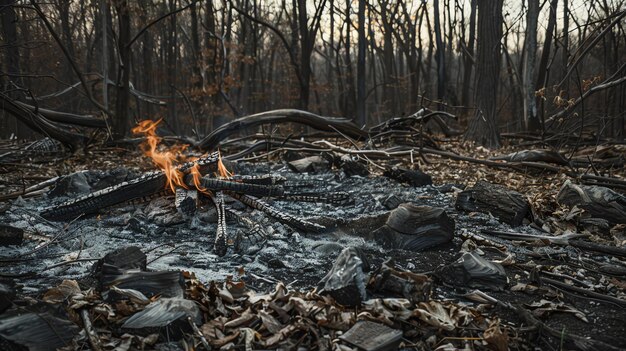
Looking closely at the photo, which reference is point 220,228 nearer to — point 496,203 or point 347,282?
point 347,282

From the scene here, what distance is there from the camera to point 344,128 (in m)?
8.80

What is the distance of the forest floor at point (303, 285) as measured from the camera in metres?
2.04

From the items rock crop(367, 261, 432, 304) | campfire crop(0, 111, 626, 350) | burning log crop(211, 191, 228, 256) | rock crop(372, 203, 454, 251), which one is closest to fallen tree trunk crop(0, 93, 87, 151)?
campfire crop(0, 111, 626, 350)

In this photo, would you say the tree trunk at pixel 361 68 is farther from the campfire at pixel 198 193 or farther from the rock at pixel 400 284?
the rock at pixel 400 284

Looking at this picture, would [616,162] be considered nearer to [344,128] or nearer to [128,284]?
[344,128]

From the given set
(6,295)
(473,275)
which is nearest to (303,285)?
(473,275)

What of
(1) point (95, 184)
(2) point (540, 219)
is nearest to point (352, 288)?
(2) point (540, 219)

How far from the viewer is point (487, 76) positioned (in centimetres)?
857

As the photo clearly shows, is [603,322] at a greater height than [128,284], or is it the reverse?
[128,284]

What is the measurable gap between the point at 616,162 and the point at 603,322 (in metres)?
5.08

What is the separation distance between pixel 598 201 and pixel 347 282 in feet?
10.0

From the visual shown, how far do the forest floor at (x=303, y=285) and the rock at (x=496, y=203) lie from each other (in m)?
0.08

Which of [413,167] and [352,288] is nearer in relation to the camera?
[352,288]

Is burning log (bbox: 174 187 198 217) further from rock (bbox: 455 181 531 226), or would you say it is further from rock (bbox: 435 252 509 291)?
rock (bbox: 455 181 531 226)
